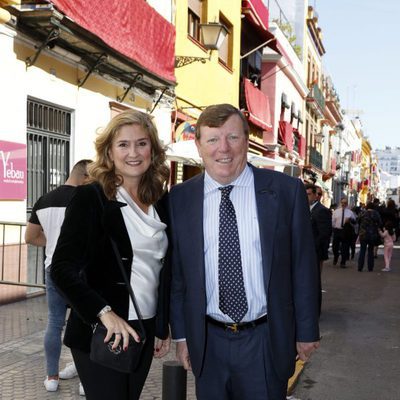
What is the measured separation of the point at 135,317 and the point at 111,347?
0.70 feet

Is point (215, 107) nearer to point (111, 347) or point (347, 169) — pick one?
point (111, 347)

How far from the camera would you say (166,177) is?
309 cm

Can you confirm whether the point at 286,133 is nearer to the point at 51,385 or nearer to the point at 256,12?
the point at 256,12

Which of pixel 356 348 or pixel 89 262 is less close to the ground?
pixel 89 262

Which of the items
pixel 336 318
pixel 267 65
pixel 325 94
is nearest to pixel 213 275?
pixel 336 318

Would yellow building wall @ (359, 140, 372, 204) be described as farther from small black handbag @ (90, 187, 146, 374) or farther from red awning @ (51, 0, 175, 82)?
small black handbag @ (90, 187, 146, 374)

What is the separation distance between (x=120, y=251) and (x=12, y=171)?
6552 millimetres

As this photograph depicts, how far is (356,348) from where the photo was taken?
22.6ft

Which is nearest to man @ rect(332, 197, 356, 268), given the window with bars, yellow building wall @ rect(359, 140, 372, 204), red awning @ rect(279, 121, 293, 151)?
the window with bars

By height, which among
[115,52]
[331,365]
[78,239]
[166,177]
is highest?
[115,52]

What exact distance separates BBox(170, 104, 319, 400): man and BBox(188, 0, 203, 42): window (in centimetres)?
1323

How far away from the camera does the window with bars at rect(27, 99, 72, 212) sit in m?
9.61

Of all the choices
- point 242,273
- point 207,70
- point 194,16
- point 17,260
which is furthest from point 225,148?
point 207,70

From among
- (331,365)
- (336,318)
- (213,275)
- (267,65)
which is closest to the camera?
(213,275)
